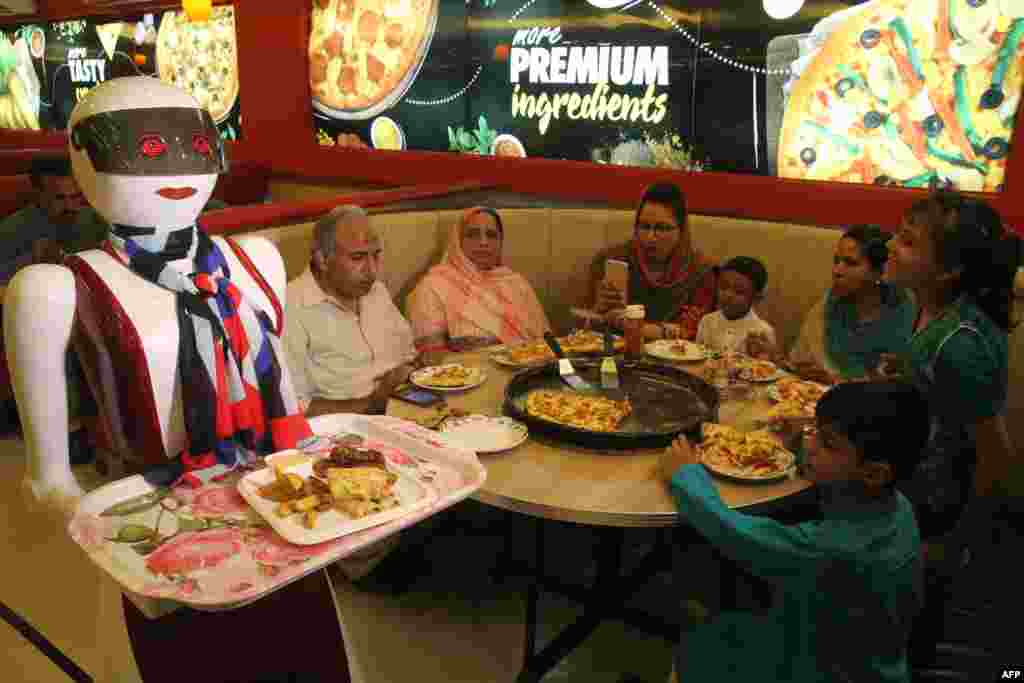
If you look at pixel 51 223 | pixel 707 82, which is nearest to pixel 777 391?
pixel 707 82

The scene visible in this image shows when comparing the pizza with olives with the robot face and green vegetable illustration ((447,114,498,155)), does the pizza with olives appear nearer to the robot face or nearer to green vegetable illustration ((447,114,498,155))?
green vegetable illustration ((447,114,498,155))

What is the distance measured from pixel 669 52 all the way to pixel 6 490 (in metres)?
3.86

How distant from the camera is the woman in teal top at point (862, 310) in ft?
7.91

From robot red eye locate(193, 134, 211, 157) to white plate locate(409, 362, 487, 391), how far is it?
1040 mm

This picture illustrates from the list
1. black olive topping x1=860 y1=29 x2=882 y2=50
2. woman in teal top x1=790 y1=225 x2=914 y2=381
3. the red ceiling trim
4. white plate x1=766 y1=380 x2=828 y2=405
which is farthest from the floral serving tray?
black olive topping x1=860 y1=29 x2=882 y2=50

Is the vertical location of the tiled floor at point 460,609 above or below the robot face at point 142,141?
below

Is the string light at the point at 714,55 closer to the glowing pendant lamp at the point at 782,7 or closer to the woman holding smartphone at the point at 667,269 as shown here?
the glowing pendant lamp at the point at 782,7

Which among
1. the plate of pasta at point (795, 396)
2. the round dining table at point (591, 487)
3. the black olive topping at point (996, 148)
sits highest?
the black olive topping at point (996, 148)

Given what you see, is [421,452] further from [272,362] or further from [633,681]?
[633,681]

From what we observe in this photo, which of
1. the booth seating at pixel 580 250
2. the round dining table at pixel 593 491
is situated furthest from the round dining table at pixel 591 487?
the booth seating at pixel 580 250

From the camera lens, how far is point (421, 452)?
1162 mm

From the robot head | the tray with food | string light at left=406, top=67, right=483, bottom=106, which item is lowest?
the tray with food

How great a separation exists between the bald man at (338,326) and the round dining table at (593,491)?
420 millimetres

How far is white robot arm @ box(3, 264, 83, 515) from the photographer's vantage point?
1.03 metres
